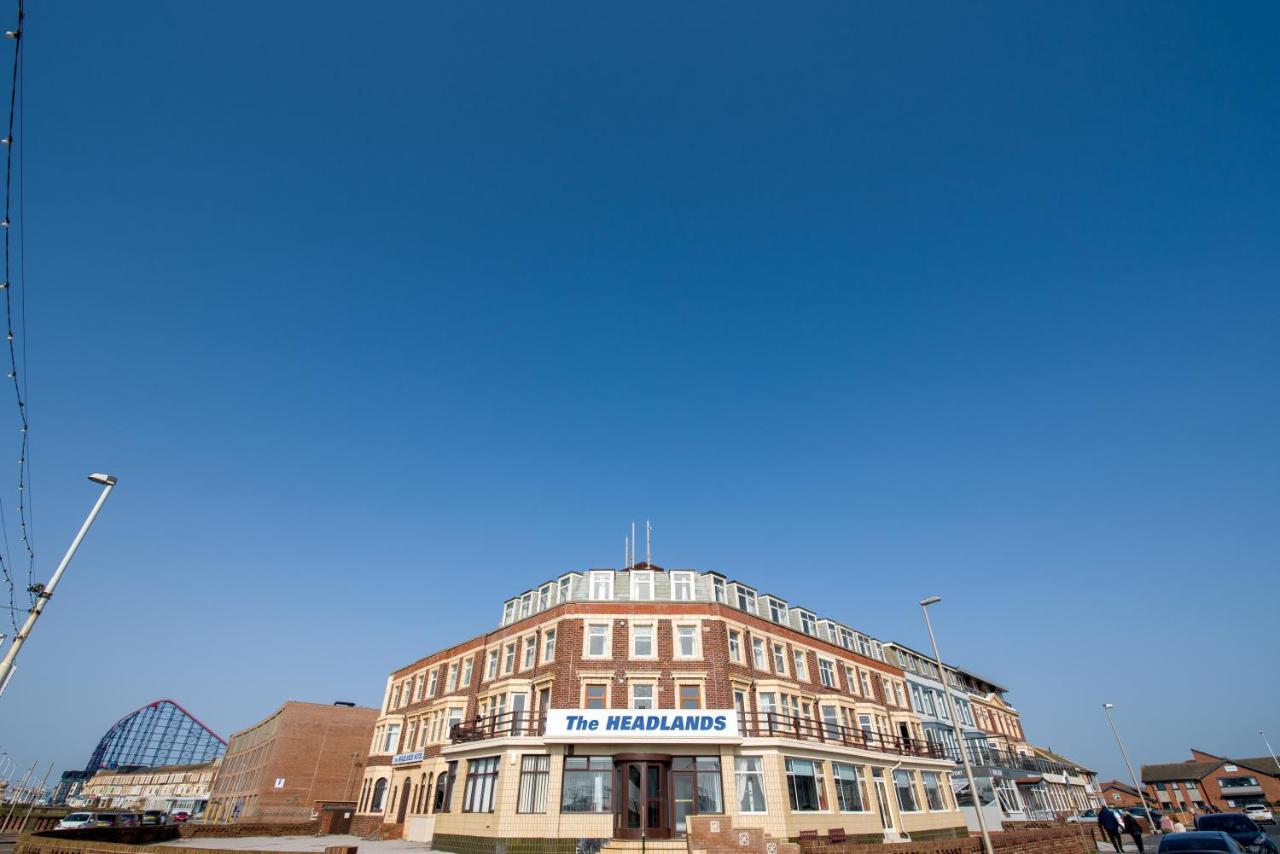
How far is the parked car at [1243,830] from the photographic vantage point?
74.6 feet

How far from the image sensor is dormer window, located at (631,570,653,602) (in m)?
32.7

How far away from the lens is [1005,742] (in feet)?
185

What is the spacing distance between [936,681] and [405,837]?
1687 inches

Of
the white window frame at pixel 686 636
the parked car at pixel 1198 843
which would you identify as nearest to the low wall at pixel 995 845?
the parked car at pixel 1198 843

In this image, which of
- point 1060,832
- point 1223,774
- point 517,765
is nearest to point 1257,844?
point 1060,832

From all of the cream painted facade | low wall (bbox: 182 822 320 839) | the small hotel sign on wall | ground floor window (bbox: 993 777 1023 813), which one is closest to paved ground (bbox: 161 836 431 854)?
low wall (bbox: 182 822 320 839)

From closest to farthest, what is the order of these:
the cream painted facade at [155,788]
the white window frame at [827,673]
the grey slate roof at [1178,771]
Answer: the white window frame at [827,673]
the grey slate roof at [1178,771]
the cream painted facade at [155,788]

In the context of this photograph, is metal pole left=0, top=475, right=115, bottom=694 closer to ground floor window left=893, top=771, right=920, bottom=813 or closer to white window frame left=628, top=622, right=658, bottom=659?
white window frame left=628, top=622, right=658, bottom=659

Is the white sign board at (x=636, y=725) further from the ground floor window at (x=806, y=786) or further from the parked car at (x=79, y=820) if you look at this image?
the parked car at (x=79, y=820)

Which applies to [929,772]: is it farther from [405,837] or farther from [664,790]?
[405,837]

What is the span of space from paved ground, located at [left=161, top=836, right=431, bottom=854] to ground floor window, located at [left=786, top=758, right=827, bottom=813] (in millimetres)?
17264

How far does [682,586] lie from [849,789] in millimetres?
13373

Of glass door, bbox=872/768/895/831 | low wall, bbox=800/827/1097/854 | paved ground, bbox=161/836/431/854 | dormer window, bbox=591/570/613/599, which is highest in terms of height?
dormer window, bbox=591/570/613/599

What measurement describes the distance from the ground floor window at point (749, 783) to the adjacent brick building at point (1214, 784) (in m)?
94.2
